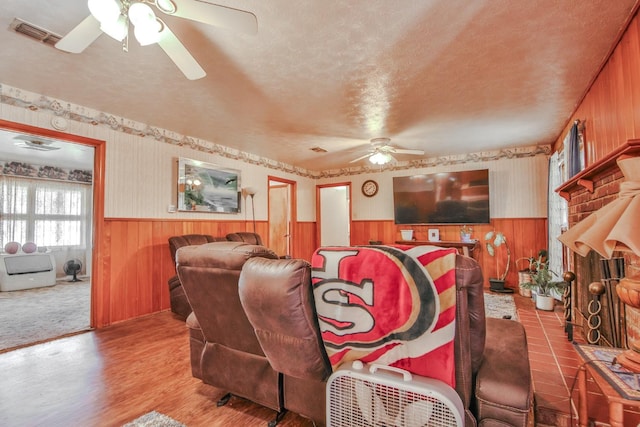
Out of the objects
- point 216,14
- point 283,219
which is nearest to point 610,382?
point 216,14

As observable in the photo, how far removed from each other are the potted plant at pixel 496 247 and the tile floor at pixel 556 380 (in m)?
1.55

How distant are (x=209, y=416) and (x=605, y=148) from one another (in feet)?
11.2

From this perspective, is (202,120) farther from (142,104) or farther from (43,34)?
(43,34)

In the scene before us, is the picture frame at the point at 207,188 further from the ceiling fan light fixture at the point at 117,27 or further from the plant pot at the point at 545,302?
the plant pot at the point at 545,302

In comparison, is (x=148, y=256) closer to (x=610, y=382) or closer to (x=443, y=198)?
(x=610, y=382)

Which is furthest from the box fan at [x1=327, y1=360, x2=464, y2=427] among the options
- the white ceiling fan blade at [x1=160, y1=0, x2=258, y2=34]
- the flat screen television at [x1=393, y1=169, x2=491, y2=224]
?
the flat screen television at [x1=393, y1=169, x2=491, y2=224]

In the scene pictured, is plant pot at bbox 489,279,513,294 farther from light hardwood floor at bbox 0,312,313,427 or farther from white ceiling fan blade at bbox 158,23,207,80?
white ceiling fan blade at bbox 158,23,207,80

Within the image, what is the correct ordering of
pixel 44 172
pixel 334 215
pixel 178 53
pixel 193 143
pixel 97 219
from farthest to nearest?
pixel 334 215 < pixel 44 172 < pixel 193 143 < pixel 97 219 < pixel 178 53

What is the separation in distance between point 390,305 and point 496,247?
187 inches

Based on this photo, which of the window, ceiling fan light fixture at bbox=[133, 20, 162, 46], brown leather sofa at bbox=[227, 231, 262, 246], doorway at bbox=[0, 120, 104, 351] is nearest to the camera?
ceiling fan light fixture at bbox=[133, 20, 162, 46]

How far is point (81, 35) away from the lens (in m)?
1.66

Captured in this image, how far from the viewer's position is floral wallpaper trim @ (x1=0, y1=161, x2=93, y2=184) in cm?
568

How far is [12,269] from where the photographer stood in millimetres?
5094

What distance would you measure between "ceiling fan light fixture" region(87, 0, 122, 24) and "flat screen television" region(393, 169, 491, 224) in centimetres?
499
